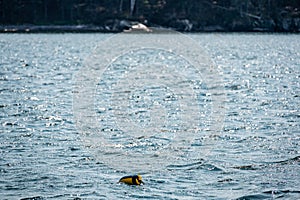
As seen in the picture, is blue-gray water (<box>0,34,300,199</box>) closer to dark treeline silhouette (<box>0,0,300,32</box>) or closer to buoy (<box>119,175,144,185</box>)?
buoy (<box>119,175,144,185</box>)

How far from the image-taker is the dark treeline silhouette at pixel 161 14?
155875 millimetres

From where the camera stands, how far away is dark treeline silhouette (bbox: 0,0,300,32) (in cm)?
15588

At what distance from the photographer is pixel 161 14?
160375 millimetres

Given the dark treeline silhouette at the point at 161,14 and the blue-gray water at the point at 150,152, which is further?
the dark treeline silhouette at the point at 161,14

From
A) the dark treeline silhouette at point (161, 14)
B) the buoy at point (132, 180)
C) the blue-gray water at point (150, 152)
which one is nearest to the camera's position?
the blue-gray water at point (150, 152)

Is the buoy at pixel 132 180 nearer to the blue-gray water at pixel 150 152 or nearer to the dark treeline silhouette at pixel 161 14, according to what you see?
the blue-gray water at pixel 150 152

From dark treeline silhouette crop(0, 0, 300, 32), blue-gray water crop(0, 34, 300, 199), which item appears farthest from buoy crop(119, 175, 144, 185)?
dark treeline silhouette crop(0, 0, 300, 32)

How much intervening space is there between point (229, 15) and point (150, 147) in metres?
138

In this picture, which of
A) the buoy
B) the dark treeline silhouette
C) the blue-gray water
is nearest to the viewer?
the blue-gray water

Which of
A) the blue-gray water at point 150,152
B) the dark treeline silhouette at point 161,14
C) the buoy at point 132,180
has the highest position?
the buoy at point 132,180

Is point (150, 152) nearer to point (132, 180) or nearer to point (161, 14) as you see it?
point (132, 180)

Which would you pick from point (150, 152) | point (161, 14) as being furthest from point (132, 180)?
point (161, 14)

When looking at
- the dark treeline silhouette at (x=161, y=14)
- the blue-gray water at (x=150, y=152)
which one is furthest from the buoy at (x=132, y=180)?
the dark treeline silhouette at (x=161, y=14)

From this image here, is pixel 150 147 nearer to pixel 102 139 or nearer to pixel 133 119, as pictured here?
pixel 102 139
